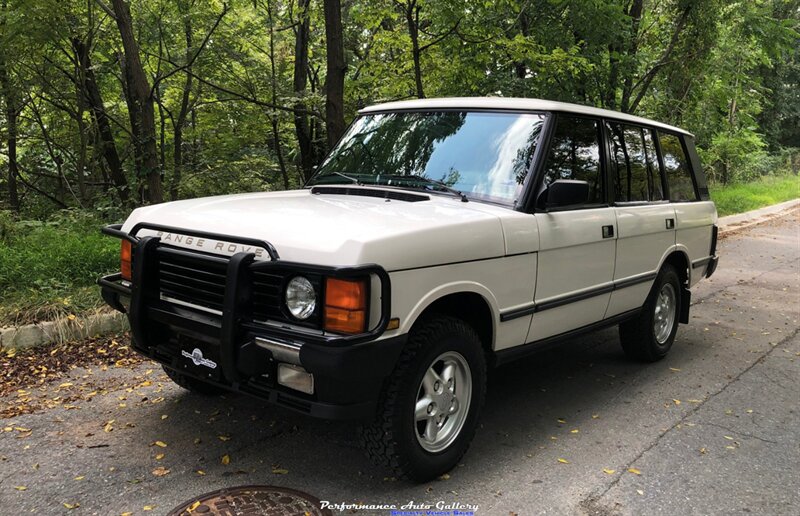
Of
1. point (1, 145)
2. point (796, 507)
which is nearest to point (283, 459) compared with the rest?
point (796, 507)

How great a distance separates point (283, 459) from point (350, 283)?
1.36m

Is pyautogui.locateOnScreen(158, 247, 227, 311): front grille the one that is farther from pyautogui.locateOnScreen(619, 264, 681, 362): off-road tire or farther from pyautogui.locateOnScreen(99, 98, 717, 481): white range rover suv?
pyautogui.locateOnScreen(619, 264, 681, 362): off-road tire

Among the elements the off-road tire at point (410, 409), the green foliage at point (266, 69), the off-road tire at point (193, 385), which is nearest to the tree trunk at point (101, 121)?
the green foliage at point (266, 69)

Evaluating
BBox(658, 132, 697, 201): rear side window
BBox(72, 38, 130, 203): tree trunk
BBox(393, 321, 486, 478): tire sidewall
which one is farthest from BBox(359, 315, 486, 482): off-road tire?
BBox(72, 38, 130, 203): tree trunk

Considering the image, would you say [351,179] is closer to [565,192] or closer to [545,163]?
[545,163]

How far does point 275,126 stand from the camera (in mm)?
12961

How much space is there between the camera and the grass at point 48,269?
535 centimetres

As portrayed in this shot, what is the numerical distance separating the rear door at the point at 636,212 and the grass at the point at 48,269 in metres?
4.38

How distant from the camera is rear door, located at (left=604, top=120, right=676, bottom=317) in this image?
4738 mm

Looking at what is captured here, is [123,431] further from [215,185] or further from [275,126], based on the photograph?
[275,126]

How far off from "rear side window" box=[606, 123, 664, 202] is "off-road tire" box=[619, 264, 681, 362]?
0.70 metres

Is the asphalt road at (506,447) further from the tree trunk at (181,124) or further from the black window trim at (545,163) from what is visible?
the tree trunk at (181,124)

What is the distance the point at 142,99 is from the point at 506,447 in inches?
284

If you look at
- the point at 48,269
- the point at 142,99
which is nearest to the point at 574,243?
the point at 48,269
